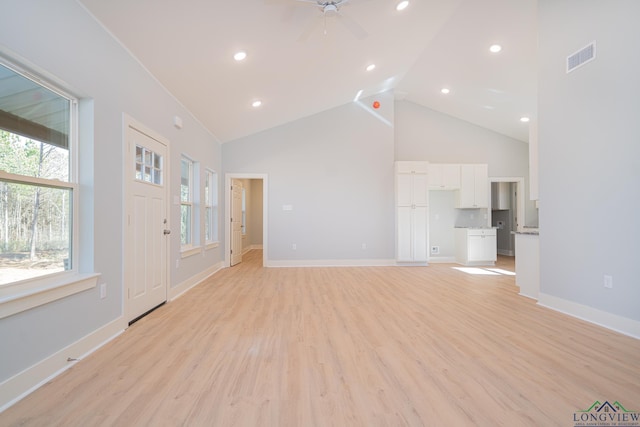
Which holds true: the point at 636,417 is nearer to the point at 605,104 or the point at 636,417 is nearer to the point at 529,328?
the point at 529,328

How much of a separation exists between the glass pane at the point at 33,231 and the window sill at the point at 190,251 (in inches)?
78.5

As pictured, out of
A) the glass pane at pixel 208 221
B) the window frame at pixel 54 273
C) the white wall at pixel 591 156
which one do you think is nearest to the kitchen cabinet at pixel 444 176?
the white wall at pixel 591 156

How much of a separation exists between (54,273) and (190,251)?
7.80ft

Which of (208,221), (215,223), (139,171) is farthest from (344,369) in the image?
(215,223)

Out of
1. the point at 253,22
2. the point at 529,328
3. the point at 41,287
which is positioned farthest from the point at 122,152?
the point at 529,328

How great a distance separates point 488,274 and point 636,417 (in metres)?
4.33

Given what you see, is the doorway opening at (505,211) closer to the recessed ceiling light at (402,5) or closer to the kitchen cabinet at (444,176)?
the kitchen cabinet at (444,176)

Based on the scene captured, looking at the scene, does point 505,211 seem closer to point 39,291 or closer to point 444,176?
point 444,176

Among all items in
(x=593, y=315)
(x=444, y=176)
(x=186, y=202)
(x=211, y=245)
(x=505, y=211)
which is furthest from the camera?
(x=505, y=211)

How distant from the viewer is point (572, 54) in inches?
119

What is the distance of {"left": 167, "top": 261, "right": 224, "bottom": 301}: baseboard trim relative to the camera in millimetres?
3770

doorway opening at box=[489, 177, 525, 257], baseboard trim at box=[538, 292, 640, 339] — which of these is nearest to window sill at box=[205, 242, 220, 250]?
A: baseboard trim at box=[538, 292, 640, 339]

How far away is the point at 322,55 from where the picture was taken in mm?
4145

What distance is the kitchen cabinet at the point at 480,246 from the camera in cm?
650
